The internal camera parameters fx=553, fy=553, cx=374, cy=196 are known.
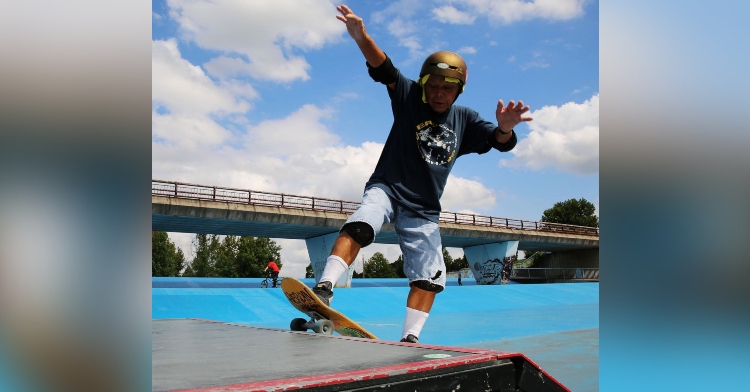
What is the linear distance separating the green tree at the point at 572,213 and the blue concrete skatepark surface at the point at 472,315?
3133cm

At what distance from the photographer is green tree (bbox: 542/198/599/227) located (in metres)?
47.8

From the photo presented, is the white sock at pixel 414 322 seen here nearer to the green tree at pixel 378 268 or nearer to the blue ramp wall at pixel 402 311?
the blue ramp wall at pixel 402 311

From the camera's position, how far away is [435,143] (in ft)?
9.79

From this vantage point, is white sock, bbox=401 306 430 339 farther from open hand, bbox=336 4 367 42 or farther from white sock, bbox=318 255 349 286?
open hand, bbox=336 4 367 42

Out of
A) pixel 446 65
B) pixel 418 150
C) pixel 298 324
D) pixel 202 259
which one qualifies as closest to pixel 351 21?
pixel 446 65

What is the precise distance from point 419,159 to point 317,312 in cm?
96

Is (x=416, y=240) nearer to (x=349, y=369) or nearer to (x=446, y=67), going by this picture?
(x=446, y=67)

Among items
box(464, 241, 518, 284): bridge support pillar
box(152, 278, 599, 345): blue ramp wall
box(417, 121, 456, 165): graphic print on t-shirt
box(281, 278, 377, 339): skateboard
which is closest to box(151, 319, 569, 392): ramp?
box(281, 278, 377, 339): skateboard

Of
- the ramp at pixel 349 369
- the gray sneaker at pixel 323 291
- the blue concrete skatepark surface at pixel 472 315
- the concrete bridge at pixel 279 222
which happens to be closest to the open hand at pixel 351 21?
the gray sneaker at pixel 323 291

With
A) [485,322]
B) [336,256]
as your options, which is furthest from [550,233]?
[336,256]
